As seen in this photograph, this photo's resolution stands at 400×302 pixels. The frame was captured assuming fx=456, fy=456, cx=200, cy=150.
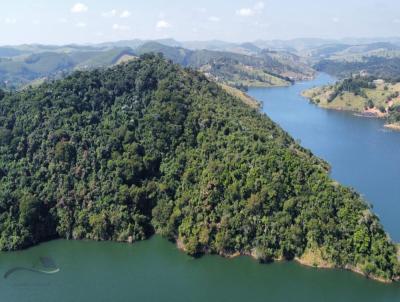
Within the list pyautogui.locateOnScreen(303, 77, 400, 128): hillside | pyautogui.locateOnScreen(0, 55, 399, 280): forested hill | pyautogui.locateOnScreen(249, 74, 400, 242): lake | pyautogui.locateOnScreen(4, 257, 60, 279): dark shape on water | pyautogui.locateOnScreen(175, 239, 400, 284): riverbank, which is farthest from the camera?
pyautogui.locateOnScreen(303, 77, 400, 128): hillside

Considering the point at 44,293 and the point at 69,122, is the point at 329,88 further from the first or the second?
the point at 44,293

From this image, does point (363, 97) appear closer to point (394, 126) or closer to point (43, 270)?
point (394, 126)

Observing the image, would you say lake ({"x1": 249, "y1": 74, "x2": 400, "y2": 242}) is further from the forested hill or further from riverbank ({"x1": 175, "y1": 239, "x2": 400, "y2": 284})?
the forested hill

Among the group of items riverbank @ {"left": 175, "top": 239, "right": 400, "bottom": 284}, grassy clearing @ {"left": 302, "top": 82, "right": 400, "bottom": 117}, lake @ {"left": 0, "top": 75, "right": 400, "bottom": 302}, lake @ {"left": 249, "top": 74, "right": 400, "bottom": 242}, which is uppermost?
grassy clearing @ {"left": 302, "top": 82, "right": 400, "bottom": 117}

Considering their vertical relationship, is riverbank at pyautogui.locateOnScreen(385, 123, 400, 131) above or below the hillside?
below

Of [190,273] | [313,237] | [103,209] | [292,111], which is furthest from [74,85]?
[292,111]

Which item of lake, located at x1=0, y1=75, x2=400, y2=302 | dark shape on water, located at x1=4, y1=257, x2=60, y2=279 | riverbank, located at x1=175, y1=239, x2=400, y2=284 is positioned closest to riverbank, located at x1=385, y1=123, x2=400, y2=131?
lake, located at x1=0, y1=75, x2=400, y2=302
